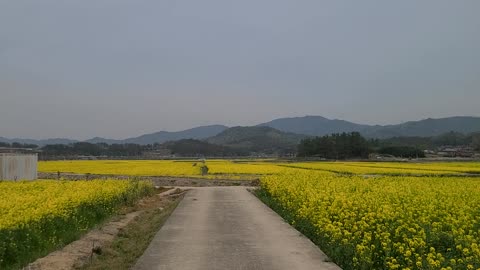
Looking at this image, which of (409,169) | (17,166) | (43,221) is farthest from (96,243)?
(409,169)

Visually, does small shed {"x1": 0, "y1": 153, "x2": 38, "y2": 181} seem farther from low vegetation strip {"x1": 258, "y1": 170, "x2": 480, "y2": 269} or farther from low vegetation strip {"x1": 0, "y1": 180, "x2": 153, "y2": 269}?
low vegetation strip {"x1": 258, "y1": 170, "x2": 480, "y2": 269}

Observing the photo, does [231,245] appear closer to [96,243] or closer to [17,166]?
[96,243]

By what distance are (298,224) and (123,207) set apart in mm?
10703

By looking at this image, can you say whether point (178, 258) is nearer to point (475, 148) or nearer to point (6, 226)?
point (6, 226)

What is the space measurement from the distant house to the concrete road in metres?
20.0

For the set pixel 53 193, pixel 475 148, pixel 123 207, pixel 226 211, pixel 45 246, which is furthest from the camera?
pixel 475 148

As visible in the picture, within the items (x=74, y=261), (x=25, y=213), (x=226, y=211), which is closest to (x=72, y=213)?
(x=25, y=213)

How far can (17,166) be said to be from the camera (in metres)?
35.9

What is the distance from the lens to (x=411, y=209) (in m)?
12.2

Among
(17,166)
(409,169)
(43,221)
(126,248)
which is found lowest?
(126,248)

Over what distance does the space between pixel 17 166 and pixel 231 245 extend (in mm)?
28634

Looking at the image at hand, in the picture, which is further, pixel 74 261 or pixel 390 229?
pixel 74 261

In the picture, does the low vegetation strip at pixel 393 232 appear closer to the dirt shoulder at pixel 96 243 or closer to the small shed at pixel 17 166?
the dirt shoulder at pixel 96 243

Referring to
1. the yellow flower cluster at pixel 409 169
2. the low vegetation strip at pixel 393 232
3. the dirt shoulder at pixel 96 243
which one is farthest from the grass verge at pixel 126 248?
the yellow flower cluster at pixel 409 169
